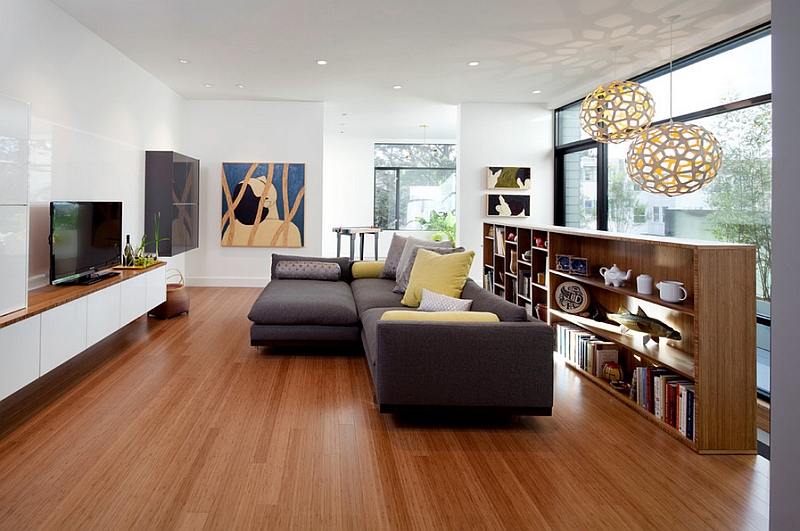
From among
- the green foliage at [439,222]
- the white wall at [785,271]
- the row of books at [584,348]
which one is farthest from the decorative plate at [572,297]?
the green foliage at [439,222]

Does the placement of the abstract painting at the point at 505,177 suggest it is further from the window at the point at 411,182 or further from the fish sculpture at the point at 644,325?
the fish sculpture at the point at 644,325

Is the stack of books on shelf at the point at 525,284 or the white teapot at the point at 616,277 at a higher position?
the white teapot at the point at 616,277

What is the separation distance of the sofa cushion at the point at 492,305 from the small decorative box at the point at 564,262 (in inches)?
30.1

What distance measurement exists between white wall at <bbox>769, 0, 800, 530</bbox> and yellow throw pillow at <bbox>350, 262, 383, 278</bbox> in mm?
4805

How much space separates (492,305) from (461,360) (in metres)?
0.66

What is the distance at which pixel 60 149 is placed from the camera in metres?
4.45

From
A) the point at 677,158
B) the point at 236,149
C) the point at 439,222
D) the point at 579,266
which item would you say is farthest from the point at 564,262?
the point at 439,222

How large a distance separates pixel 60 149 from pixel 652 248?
174 inches

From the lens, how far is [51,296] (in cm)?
352

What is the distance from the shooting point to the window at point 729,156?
4.00 m

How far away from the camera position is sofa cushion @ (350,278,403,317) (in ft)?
14.6

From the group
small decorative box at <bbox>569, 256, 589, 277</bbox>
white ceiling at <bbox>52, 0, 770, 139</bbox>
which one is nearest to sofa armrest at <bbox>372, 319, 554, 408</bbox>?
small decorative box at <bbox>569, 256, 589, 277</bbox>

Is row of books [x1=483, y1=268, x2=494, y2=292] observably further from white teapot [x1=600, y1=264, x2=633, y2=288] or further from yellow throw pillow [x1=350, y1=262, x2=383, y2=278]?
white teapot [x1=600, y1=264, x2=633, y2=288]

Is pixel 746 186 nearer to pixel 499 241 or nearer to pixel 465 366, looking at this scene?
pixel 499 241
